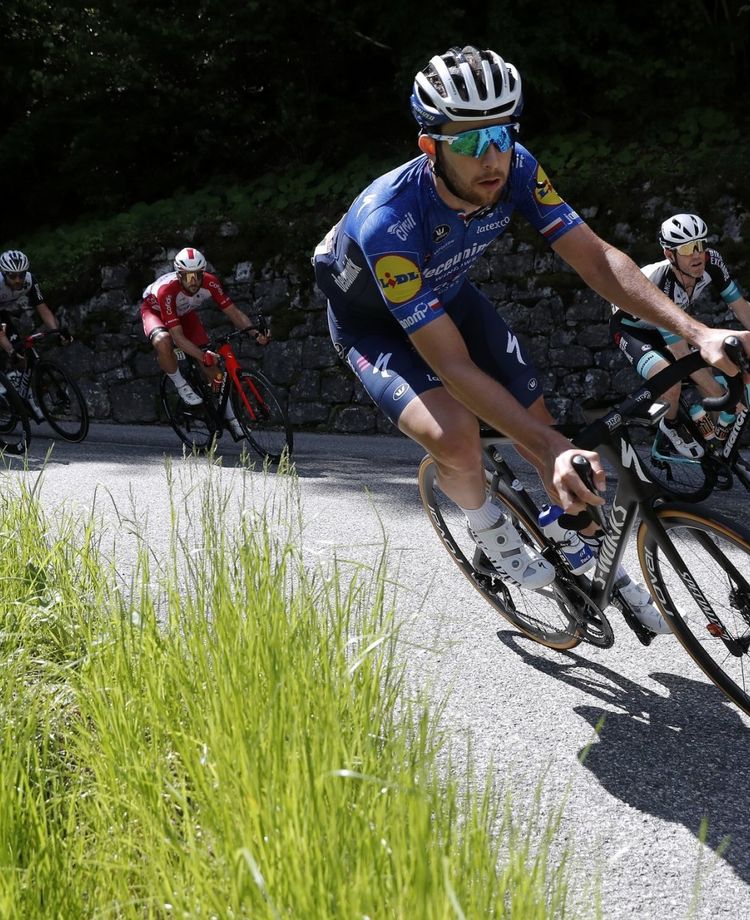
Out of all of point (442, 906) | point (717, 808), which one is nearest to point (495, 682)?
point (717, 808)

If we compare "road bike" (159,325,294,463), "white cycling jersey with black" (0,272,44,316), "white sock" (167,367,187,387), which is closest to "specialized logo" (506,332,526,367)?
"road bike" (159,325,294,463)

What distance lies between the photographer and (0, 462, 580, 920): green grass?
172cm

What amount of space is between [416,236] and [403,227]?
54 millimetres

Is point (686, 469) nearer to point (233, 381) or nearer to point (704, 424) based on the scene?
point (704, 424)

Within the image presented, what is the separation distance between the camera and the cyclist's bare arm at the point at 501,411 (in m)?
2.46

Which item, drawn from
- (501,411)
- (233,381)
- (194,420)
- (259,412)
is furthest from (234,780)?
(194,420)

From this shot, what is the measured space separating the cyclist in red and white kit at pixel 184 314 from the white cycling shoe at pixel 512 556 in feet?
18.7

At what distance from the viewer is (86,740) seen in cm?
253

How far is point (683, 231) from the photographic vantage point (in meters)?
6.34

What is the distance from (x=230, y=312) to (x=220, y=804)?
305 inches

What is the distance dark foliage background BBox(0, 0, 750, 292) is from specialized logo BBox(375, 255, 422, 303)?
791 centimetres

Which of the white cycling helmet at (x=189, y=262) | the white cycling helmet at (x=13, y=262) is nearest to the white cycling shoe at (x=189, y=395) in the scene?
the white cycling helmet at (x=189, y=262)

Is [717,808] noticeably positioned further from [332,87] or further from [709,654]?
[332,87]

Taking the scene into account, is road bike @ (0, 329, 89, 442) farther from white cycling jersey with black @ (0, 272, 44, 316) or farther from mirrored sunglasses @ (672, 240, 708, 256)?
mirrored sunglasses @ (672, 240, 708, 256)
